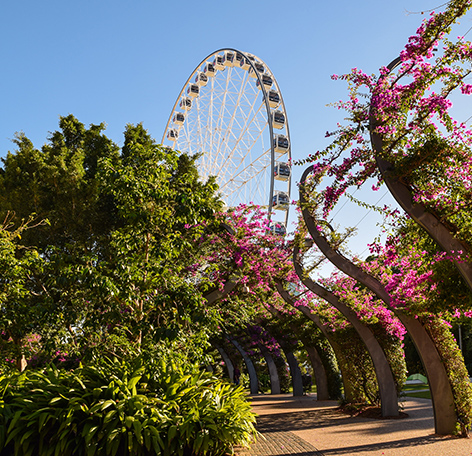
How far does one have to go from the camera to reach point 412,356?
2850 cm

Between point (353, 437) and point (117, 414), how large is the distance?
4342 mm

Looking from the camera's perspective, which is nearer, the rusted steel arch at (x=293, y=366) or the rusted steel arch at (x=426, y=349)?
the rusted steel arch at (x=426, y=349)

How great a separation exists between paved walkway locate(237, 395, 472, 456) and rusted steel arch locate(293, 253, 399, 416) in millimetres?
451

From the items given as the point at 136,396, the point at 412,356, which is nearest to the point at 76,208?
the point at 136,396

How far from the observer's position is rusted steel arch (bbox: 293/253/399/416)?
10516 mm

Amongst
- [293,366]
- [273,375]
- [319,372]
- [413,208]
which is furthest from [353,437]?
[273,375]

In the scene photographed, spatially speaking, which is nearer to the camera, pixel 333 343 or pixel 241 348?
pixel 333 343

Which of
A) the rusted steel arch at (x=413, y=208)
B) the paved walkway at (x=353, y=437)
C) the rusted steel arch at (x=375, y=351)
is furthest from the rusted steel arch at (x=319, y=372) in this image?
the rusted steel arch at (x=413, y=208)

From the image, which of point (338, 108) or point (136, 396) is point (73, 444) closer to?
point (136, 396)

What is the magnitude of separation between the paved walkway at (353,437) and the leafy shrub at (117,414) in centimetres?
93

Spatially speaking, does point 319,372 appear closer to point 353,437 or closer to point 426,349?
point 353,437

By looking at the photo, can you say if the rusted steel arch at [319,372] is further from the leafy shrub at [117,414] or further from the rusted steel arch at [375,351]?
the leafy shrub at [117,414]

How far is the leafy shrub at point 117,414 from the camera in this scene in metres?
5.68

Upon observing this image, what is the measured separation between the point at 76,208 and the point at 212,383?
5951mm
